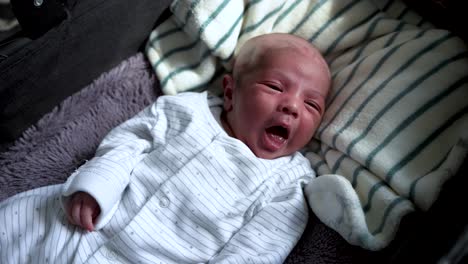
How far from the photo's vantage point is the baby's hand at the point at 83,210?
900 millimetres

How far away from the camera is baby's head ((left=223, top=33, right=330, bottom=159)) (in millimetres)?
1045

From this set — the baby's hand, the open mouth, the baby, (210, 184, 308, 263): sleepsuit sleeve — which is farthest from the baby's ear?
the baby's hand

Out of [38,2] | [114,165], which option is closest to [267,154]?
[114,165]

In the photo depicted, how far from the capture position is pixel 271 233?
3.17ft

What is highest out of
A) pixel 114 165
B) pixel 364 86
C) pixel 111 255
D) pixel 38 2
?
pixel 38 2

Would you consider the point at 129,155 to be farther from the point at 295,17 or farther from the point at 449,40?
the point at 449,40

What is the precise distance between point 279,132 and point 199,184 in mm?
216

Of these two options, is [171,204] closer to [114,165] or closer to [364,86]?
[114,165]

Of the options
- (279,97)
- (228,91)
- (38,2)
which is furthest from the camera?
(228,91)

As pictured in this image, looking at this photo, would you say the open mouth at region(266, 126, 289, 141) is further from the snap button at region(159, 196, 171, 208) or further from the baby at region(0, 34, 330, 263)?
the snap button at region(159, 196, 171, 208)

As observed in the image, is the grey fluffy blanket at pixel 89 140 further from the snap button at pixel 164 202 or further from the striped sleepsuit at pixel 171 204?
the snap button at pixel 164 202

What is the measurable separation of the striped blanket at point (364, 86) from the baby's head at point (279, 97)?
70 millimetres

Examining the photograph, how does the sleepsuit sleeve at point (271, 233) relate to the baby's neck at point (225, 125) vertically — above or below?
below

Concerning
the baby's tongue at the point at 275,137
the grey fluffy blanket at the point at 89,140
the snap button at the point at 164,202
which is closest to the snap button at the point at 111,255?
the snap button at the point at 164,202
